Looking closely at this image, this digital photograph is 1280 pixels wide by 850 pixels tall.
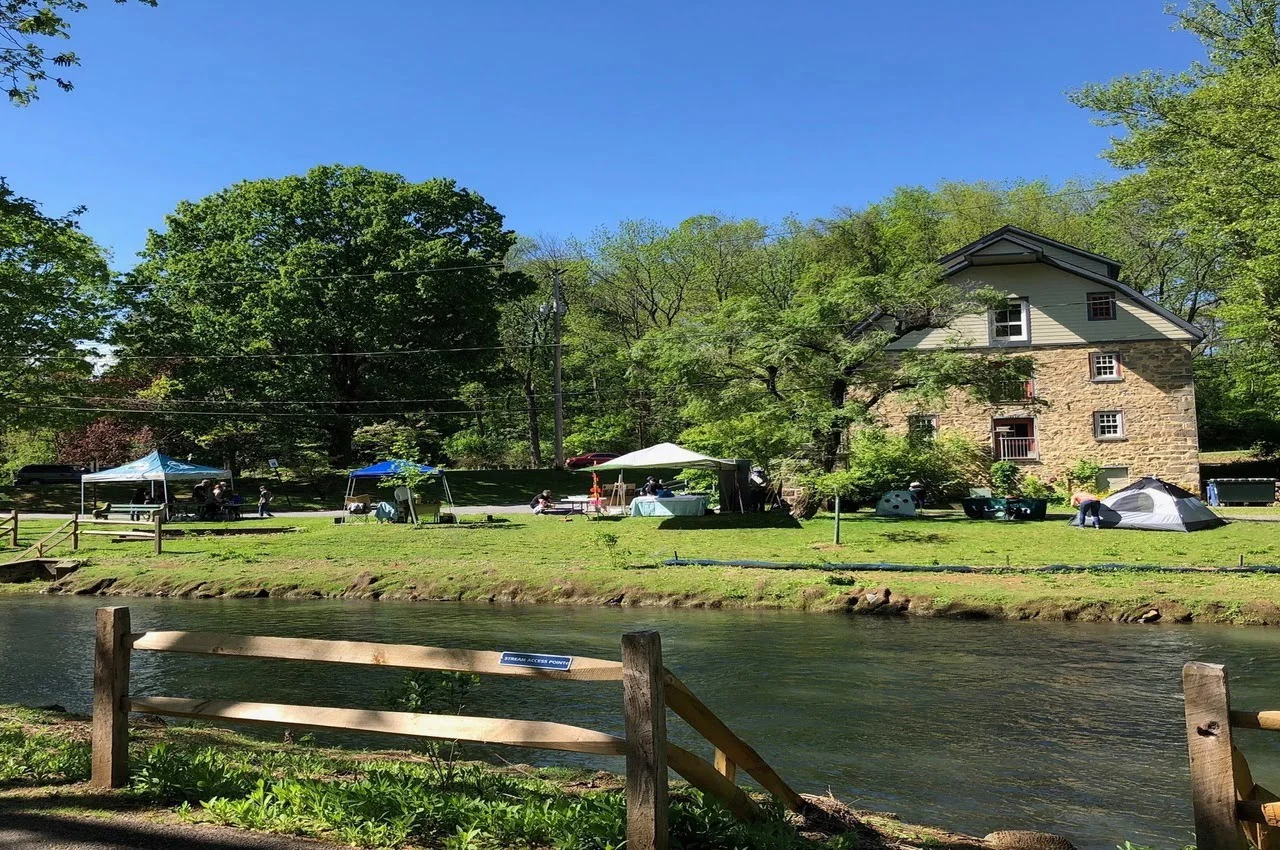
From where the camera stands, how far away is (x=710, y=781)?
4371 mm

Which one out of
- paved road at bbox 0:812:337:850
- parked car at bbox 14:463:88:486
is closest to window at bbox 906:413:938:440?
paved road at bbox 0:812:337:850

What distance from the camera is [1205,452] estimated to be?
46.6 m

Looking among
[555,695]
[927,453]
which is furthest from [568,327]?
[555,695]

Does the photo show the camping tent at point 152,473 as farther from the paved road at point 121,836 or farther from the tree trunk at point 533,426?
the paved road at point 121,836

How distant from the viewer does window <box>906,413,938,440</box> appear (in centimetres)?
2711

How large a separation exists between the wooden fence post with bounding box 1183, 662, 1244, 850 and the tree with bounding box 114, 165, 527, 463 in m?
40.6

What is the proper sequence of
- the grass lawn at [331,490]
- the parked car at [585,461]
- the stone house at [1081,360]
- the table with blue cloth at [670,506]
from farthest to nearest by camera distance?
the parked car at [585,461]
the grass lawn at [331,490]
the stone house at [1081,360]
the table with blue cloth at [670,506]

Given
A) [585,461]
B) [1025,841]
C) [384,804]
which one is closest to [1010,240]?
[585,461]

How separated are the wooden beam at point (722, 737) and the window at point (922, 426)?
75.4ft

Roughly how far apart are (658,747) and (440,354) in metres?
41.5

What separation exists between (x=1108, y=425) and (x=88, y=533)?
32.9 metres

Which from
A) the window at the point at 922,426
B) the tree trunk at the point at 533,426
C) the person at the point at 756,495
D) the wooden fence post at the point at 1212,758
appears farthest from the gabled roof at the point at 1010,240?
the wooden fence post at the point at 1212,758

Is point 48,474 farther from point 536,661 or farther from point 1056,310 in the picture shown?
point 536,661

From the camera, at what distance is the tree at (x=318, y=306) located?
4172 cm
